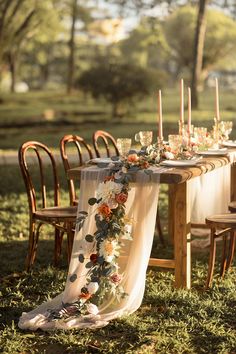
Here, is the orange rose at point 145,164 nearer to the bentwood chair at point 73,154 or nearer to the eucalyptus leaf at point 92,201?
the eucalyptus leaf at point 92,201

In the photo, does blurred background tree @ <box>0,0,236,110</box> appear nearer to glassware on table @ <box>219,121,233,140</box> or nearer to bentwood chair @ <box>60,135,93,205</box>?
bentwood chair @ <box>60,135,93,205</box>

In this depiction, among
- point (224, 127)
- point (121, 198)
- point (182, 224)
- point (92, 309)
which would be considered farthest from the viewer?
point (224, 127)

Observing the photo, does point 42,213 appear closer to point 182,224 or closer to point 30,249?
point 30,249

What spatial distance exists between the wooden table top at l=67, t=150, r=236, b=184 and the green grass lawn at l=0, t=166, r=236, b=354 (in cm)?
78

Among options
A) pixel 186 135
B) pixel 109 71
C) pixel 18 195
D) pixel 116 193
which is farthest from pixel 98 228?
pixel 109 71

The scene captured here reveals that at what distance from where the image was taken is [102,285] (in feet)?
15.0

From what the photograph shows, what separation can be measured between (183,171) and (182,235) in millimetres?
460

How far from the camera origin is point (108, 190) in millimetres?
4621

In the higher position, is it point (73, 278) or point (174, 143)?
point (174, 143)

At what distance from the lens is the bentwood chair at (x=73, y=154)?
581 cm

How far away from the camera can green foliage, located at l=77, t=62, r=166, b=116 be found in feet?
63.4

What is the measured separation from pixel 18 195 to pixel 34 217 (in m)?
4.20

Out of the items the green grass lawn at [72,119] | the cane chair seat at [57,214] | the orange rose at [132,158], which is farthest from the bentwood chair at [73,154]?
the green grass lawn at [72,119]

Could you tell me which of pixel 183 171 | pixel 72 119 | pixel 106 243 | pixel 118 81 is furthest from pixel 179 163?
pixel 72 119
